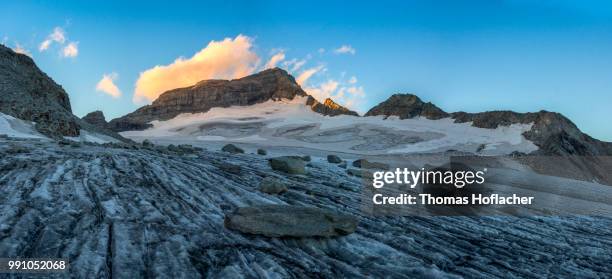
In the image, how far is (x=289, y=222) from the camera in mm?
8562

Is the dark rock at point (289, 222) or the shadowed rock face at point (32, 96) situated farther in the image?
the shadowed rock face at point (32, 96)

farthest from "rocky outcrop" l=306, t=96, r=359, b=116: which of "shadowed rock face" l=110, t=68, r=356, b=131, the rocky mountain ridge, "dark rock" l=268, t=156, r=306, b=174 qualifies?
"dark rock" l=268, t=156, r=306, b=174

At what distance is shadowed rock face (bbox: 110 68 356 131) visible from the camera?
303 feet

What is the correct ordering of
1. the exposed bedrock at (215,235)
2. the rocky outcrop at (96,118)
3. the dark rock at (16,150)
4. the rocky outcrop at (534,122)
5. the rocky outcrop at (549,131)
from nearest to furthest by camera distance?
the exposed bedrock at (215,235) < the dark rock at (16,150) < the rocky outcrop at (549,131) < the rocky outcrop at (534,122) < the rocky outcrop at (96,118)

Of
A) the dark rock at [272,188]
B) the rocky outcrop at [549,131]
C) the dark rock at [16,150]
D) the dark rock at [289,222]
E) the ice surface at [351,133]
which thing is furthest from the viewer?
A: the rocky outcrop at [549,131]

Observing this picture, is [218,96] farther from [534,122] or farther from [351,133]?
[534,122]

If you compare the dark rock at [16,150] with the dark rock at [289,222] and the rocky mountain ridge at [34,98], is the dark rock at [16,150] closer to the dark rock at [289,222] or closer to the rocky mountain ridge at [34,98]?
the rocky mountain ridge at [34,98]

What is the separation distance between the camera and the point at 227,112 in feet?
287

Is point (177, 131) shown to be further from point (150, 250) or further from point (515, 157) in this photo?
point (150, 250)

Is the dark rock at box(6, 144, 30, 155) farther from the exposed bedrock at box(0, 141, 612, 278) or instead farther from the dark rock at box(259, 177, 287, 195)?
the dark rock at box(259, 177, 287, 195)

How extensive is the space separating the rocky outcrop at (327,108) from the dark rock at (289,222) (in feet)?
222

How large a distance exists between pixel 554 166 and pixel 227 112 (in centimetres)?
6003

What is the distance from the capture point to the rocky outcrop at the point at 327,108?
256 feet

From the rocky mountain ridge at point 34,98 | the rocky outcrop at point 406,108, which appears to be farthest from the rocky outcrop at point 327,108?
the rocky mountain ridge at point 34,98
